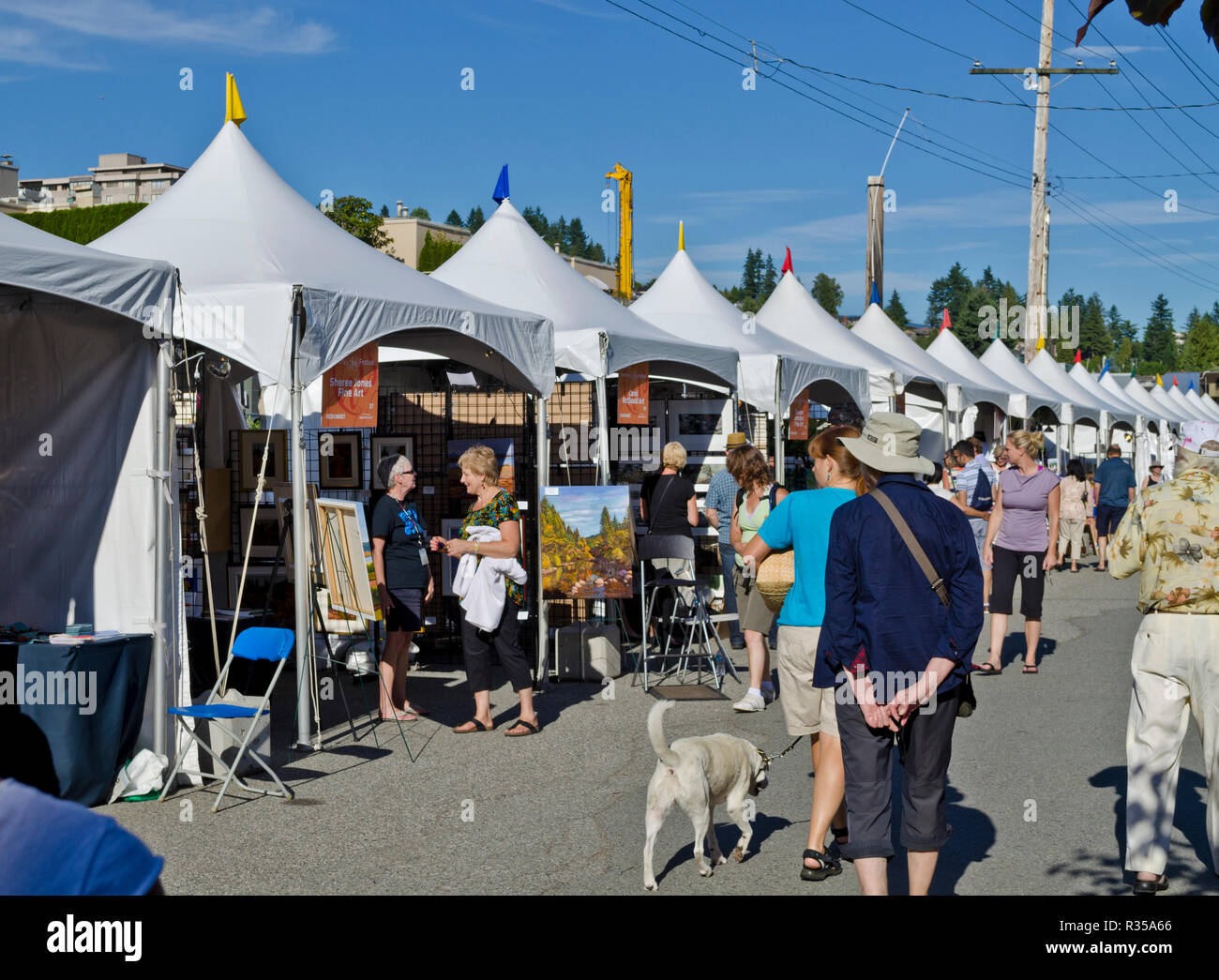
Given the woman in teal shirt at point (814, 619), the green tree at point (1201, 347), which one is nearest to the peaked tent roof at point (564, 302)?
the woman in teal shirt at point (814, 619)

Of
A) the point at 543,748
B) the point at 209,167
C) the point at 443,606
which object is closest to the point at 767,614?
the point at 543,748

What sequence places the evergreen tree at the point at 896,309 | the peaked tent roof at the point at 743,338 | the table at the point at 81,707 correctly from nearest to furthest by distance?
1. the table at the point at 81,707
2. the peaked tent roof at the point at 743,338
3. the evergreen tree at the point at 896,309

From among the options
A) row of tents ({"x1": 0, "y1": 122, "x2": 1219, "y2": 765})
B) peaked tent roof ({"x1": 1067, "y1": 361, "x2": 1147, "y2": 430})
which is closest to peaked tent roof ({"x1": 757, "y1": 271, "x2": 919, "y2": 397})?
row of tents ({"x1": 0, "y1": 122, "x2": 1219, "y2": 765})

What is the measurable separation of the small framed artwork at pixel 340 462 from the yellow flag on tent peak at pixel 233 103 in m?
3.22

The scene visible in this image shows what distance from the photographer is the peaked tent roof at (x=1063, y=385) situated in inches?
1109

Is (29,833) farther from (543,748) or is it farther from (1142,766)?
(543,748)

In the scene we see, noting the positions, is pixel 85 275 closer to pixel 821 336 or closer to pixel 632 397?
pixel 632 397

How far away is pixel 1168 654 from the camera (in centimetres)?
516

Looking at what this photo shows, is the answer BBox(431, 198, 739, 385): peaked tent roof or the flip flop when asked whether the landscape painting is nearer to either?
BBox(431, 198, 739, 385): peaked tent roof

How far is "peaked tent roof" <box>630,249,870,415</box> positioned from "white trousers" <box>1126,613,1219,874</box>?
8.67 metres

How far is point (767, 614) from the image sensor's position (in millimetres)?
8984

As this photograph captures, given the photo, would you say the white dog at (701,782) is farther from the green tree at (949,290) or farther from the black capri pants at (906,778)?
the green tree at (949,290)
